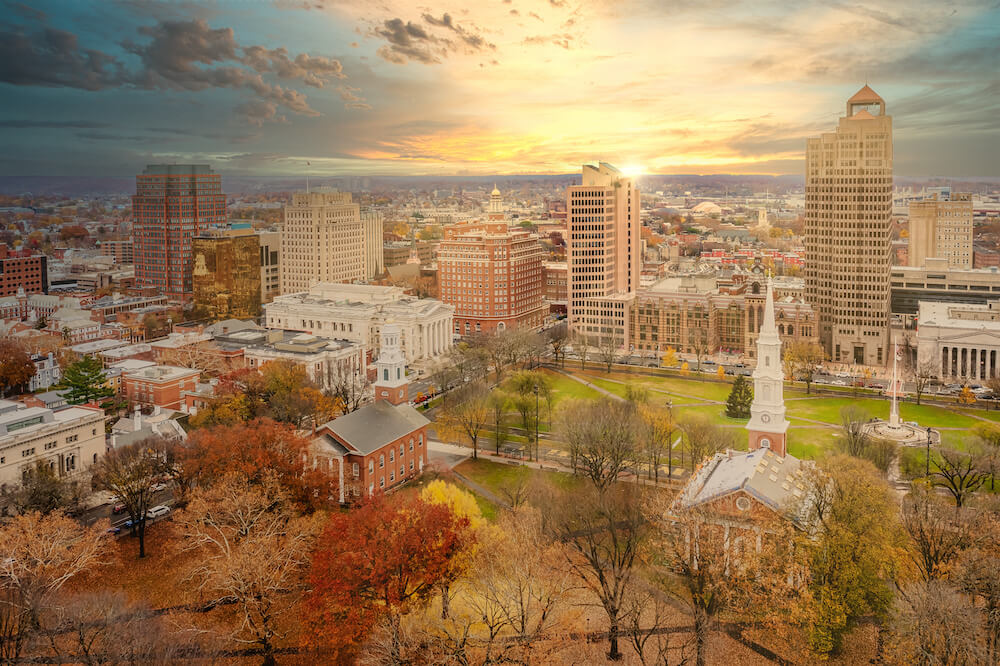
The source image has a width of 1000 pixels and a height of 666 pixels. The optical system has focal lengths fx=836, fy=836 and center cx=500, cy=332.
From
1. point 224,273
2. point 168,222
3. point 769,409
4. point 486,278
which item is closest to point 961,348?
point 769,409

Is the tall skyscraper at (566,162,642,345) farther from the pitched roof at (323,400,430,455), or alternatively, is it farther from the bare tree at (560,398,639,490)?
the pitched roof at (323,400,430,455)

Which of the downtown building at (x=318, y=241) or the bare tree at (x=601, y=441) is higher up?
the downtown building at (x=318, y=241)

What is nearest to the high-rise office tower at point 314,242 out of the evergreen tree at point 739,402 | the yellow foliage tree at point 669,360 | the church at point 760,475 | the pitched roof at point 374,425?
the yellow foliage tree at point 669,360

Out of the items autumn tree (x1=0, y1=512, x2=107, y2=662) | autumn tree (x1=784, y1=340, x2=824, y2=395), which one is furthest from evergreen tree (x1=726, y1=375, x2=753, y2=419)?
autumn tree (x1=0, y1=512, x2=107, y2=662)

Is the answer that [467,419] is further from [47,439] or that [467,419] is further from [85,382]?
[85,382]

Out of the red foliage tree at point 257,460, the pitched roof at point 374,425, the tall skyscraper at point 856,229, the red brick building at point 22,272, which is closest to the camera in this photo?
the red foliage tree at point 257,460

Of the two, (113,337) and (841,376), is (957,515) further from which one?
(113,337)

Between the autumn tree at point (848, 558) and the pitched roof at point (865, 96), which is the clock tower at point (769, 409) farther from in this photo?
the pitched roof at point (865, 96)
